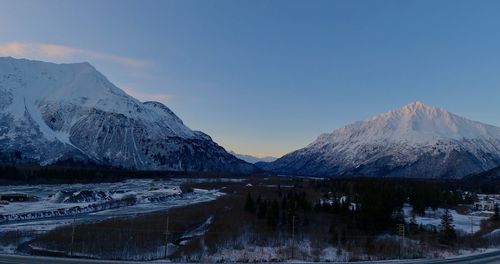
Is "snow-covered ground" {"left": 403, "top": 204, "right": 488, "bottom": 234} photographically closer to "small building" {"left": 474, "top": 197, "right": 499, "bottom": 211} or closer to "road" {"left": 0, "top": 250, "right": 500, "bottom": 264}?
"small building" {"left": 474, "top": 197, "right": 499, "bottom": 211}

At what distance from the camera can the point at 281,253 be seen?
4112 centimetres

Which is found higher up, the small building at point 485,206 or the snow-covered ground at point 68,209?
the small building at point 485,206

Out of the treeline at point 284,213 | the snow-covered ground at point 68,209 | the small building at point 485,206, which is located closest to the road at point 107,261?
the treeline at point 284,213

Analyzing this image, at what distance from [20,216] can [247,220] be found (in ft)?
120

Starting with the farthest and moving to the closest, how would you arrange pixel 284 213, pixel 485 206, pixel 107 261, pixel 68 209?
pixel 485 206 → pixel 68 209 → pixel 284 213 → pixel 107 261

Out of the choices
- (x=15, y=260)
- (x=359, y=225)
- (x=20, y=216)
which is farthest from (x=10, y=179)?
(x=15, y=260)

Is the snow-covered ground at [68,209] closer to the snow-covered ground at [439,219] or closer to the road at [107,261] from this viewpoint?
the road at [107,261]

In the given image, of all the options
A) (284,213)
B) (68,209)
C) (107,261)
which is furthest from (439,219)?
(107,261)

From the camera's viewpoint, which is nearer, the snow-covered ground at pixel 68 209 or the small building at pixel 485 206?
the snow-covered ground at pixel 68 209

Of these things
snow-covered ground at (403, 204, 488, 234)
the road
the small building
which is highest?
the small building

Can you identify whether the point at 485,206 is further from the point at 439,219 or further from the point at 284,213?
the point at 284,213

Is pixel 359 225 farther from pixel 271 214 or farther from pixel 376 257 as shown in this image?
pixel 376 257

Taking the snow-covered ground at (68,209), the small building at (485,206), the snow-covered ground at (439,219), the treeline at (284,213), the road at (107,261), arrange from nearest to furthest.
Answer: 1. the road at (107,261)
2. the treeline at (284,213)
3. the snow-covered ground at (68,209)
4. the snow-covered ground at (439,219)
5. the small building at (485,206)

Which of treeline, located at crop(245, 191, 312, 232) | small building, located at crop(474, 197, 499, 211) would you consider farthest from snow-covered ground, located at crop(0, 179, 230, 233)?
small building, located at crop(474, 197, 499, 211)
